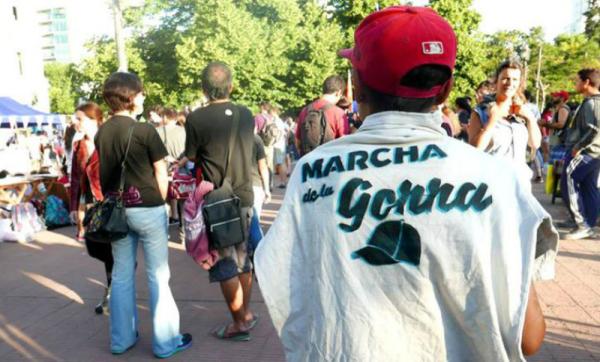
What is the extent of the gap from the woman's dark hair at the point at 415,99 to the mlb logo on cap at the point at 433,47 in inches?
1.2

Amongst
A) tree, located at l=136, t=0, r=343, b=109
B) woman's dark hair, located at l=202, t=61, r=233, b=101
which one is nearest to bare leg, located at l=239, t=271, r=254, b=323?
woman's dark hair, located at l=202, t=61, r=233, b=101

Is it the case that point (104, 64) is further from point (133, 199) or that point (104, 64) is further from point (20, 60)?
point (133, 199)

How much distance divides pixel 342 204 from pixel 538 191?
35.7ft

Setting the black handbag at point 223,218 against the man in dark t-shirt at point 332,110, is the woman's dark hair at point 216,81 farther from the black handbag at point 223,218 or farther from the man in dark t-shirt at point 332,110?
the man in dark t-shirt at point 332,110

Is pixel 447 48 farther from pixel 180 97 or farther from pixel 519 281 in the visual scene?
pixel 180 97

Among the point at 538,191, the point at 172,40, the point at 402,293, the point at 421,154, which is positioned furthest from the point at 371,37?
the point at 172,40

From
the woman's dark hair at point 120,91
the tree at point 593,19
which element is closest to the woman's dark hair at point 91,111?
the woman's dark hair at point 120,91

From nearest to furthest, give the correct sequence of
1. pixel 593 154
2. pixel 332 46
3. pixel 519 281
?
1. pixel 519 281
2. pixel 593 154
3. pixel 332 46

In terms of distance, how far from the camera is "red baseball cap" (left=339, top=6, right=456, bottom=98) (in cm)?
105

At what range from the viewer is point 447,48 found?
3.54 feet

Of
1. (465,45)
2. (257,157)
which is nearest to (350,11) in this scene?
(465,45)

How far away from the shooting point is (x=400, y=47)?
1.05 m

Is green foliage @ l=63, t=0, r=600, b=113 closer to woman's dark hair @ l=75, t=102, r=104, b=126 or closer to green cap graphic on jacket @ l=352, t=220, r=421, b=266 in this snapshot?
woman's dark hair @ l=75, t=102, r=104, b=126

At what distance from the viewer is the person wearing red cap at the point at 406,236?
102cm
